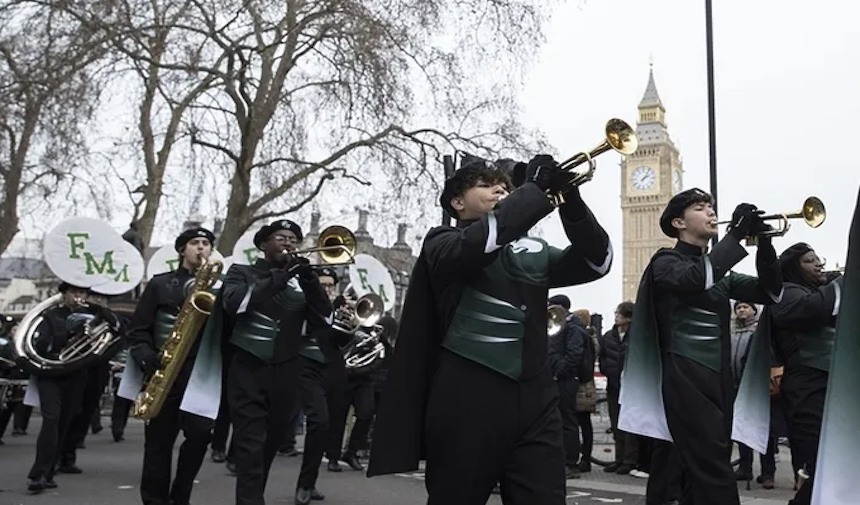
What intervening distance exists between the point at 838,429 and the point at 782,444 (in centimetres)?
1347

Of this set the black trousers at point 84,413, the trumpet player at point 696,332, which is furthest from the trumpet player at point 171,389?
the trumpet player at point 696,332

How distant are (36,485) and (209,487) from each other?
144 cm

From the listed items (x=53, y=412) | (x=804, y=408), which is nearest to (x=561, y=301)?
(x=804, y=408)

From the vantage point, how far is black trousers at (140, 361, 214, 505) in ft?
21.7

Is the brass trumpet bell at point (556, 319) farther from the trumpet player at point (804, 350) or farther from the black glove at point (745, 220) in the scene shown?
the black glove at point (745, 220)

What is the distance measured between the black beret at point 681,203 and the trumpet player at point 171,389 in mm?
3104

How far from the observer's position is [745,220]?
5273 mm

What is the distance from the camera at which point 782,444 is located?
579 inches

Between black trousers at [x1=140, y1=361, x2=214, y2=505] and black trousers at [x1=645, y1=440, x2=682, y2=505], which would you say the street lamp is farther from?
black trousers at [x1=140, y1=361, x2=214, y2=505]

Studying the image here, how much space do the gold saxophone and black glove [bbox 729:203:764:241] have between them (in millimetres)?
3490

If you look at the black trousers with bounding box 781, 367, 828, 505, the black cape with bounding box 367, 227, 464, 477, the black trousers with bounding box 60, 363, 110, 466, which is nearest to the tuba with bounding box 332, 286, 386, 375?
the black trousers with bounding box 60, 363, 110, 466

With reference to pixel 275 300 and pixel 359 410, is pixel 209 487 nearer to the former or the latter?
pixel 275 300

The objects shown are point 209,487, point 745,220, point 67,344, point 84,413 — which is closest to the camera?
point 745,220

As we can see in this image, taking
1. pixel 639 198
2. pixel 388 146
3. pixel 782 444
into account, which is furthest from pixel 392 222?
pixel 639 198
